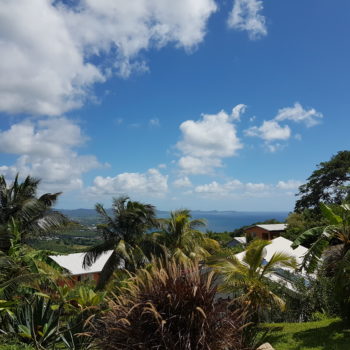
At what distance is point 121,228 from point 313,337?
11.7 metres

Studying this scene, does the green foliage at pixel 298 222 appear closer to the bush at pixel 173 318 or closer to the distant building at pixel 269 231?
the distant building at pixel 269 231

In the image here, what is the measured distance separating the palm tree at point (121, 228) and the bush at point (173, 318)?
1506 centimetres

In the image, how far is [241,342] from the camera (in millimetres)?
3861

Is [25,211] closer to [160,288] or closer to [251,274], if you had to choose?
[251,274]

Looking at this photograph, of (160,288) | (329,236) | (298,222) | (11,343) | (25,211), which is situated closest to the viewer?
(160,288)

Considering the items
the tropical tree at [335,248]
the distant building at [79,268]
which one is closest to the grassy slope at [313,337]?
the tropical tree at [335,248]

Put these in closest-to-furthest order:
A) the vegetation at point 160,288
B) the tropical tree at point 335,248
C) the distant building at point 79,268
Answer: the vegetation at point 160,288 < the tropical tree at point 335,248 < the distant building at point 79,268

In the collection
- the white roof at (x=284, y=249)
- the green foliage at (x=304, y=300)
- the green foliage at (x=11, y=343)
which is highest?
the white roof at (x=284, y=249)

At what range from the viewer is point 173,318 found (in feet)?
11.6

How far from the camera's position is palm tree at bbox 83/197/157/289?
1869 cm

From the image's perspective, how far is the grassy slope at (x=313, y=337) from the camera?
9250 mm

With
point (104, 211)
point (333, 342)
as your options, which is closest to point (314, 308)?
point (333, 342)

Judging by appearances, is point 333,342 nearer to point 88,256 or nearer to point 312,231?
point 312,231

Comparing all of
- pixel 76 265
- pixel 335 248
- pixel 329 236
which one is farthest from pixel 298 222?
pixel 329 236
